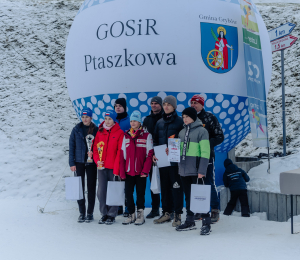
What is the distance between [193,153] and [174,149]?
0.74ft

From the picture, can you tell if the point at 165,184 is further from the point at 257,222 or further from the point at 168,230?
the point at 257,222

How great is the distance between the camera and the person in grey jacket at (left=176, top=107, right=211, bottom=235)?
3.58 m

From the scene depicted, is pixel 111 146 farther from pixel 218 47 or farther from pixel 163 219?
pixel 218 47

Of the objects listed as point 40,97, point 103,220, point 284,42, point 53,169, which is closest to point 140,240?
point 103,220

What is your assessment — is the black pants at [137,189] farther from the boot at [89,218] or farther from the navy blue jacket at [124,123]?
the navy blue jacket at [124,123]

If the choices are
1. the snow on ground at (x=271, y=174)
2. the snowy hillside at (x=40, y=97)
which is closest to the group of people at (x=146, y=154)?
the snow on ground at (x=271, y=174)

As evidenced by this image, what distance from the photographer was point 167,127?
13.1ft

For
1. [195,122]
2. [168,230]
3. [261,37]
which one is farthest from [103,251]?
[261,37]

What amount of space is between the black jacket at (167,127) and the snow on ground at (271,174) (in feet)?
4.72

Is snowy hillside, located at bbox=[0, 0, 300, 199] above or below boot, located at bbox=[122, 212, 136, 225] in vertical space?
above

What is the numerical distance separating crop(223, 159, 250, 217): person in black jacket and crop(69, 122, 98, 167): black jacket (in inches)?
75.2

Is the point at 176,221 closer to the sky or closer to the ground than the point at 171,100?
closer to the ground

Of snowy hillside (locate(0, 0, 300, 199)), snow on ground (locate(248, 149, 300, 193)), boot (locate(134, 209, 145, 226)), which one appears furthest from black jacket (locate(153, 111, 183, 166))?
snowy hillside (locate(0, 0, 300, 199))

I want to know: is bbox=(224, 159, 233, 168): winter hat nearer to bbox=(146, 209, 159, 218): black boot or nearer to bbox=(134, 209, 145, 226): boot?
bbox=(146, 209, 159, 218): black boot
